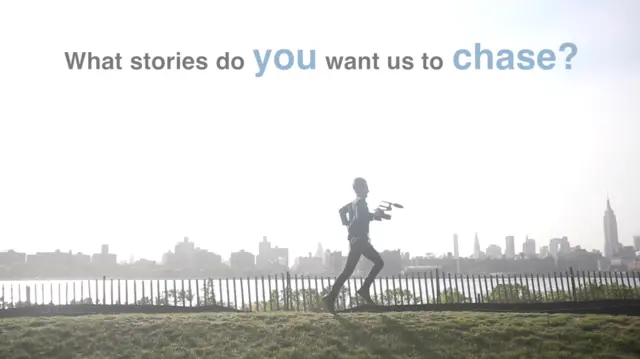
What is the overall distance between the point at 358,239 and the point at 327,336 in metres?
3.19

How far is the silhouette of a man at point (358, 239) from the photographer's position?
15219 millimetres

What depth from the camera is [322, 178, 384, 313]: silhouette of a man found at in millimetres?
15219

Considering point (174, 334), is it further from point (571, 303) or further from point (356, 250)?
point (571, 303)

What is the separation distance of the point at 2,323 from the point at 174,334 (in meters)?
4.36

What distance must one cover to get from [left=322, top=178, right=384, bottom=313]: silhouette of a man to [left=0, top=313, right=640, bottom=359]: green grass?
1.14m

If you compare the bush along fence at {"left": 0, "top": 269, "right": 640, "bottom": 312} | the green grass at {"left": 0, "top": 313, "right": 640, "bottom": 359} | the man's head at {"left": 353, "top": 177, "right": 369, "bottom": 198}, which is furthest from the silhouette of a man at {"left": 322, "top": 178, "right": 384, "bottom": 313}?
the bush along fence at {"left": 0, "top": 269, "right": 640, "bottom": 312}

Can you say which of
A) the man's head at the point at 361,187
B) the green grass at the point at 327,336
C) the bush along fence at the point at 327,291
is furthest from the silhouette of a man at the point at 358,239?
the bush along fence at the point at 327,291

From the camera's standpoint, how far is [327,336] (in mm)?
12742

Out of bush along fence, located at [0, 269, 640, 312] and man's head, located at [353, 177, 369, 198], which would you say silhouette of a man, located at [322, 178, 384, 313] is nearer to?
man's head, located at [353, 177, 369, 198]

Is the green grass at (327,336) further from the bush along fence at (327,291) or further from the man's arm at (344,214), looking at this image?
the bush along fence at (327,291)

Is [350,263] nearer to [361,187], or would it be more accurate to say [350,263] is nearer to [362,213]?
[362,213]

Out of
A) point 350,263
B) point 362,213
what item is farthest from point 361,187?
point 350,263

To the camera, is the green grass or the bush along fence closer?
the green grass

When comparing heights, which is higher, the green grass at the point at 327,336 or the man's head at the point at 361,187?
the man's head at the point at 361,187
